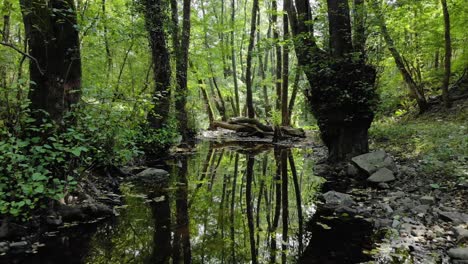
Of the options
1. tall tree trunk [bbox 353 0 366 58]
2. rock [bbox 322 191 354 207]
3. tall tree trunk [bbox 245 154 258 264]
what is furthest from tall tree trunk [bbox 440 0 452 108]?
rock [bbox 322 191 354 207]

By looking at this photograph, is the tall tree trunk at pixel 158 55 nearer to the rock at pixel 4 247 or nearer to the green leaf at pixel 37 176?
the green leaf at pixel 37 176

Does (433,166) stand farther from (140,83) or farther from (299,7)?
(140,83)

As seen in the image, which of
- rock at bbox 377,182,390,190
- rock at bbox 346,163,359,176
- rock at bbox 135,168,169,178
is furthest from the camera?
rock at bbox 135,168,169,178

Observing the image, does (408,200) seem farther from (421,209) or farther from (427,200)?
(421,209)

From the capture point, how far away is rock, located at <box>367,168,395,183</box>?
5.91 metres

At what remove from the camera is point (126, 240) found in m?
3.92

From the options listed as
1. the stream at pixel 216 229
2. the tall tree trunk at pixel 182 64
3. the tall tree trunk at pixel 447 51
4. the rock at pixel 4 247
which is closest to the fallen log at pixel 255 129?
the tall tree trunk at pixel 182 64

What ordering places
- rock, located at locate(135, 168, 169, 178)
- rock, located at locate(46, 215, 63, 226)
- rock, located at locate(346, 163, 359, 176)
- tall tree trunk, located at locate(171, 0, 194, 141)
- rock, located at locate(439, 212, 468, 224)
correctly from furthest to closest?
tall tree trunk, located at locate(171, 0, 194, 141), rock, located at locate(135, 168, 169, 178), rock, located at locate(346, 163, 359, 176), rock, located at locate(46, 215, 63, 226), rock, located at locate(439, 212, 468, 224)

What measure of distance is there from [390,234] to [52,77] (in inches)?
193

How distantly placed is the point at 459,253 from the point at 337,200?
213cm

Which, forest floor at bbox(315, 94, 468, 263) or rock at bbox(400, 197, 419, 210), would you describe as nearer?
forest floor at bbox(315, 94, 468, 263)

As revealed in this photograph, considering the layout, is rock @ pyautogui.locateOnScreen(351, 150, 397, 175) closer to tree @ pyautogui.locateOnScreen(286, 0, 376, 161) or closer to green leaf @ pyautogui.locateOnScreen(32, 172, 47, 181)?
tree @ pyautogui.locateOnScreen(286, 0, 376, 161)

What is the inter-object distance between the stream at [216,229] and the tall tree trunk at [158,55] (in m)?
2.86

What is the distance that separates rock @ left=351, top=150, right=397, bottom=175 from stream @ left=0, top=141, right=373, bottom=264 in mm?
932
